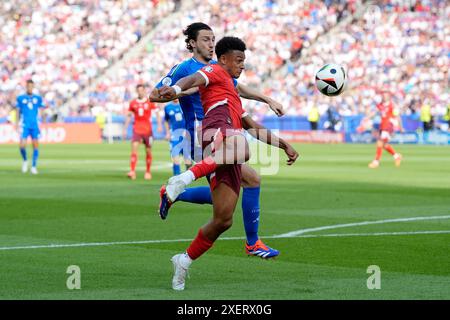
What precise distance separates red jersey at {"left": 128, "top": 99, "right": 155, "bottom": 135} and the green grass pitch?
147 centimetres

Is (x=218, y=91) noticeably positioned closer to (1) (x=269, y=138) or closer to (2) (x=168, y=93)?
(2) (x=168, y=93)

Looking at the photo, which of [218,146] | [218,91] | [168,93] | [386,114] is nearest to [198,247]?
[218,146]

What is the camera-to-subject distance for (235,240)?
12445 mm

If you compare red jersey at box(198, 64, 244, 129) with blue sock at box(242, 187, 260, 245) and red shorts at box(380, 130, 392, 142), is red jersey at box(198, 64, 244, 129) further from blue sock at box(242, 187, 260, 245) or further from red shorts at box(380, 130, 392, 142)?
red shorts at box(380, 130, 392, 142)

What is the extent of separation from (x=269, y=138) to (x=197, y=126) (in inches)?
58.9

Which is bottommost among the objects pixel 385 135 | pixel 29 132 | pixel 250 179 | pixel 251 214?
pixel 385 135

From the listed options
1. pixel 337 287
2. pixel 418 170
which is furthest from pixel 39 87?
pixel 337 287

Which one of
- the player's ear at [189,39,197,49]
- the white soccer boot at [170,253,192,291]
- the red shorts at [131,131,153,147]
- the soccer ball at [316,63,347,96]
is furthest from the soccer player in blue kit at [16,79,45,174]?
the white soccer boot at [170,253,192,291]

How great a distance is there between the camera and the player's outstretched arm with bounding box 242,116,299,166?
9922mm

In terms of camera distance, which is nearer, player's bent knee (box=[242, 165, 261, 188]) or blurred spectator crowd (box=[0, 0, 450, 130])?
player's bent knee (box=[242, 165, 261, 188])

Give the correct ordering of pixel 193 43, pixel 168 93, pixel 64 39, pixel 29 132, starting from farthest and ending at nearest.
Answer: pixel 64 39, pixel 29 132, pixel 193 43, pixel 168 93

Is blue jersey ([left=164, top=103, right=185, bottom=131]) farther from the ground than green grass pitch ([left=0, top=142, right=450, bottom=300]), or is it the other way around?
blue jersey ([left=164, top=103, right=185, bottom=131])

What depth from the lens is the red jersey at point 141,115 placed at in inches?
1009

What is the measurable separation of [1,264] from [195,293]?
8.59 feet
